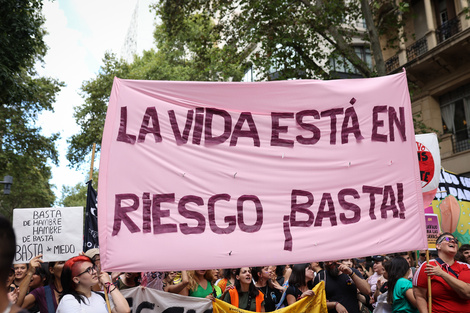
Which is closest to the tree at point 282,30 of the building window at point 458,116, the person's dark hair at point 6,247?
the building window at point 458,116

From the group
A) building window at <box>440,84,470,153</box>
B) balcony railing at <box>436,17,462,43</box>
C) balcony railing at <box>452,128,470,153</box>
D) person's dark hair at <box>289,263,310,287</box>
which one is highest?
balcony railing at <box>436,17,462,43</box>

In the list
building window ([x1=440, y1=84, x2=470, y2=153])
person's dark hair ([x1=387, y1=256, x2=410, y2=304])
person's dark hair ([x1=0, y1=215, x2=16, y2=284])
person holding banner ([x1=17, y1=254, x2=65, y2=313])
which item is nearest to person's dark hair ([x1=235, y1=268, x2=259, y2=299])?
person's dark hair ([x1=387, y1=256, x2=410, y2=304])

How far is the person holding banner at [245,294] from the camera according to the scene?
256 inches

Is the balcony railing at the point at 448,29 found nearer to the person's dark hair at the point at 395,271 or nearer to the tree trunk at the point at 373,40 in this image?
the tree trunk at the point at 373,40

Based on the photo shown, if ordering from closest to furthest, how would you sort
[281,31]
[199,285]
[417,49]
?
[199,285]
[281,31]
[417,49]

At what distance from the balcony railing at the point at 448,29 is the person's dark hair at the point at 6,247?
21050 mm

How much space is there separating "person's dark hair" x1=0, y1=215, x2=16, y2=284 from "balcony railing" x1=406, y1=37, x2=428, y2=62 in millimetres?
21979

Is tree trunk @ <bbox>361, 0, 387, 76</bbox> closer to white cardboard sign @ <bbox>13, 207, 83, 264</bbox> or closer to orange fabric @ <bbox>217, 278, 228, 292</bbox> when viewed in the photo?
orange fabric @ <bbox>217, 278, 228, 292</bbox>

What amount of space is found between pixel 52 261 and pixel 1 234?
18.7ft

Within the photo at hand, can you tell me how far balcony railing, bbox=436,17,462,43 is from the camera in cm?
2022

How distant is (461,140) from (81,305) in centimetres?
1870

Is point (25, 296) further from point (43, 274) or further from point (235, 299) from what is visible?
point (235, 299)

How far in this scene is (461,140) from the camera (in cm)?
1991

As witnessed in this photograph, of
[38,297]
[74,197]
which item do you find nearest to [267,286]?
[38,297]
